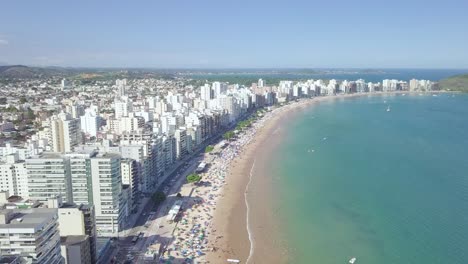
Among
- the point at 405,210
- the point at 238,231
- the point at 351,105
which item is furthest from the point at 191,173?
the point at 351,105

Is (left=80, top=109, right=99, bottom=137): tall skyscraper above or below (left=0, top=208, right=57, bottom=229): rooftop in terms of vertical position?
below

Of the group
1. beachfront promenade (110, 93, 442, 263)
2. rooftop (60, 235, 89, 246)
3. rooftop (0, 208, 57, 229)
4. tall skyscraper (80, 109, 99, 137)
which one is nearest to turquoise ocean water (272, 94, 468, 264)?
beachfront promenade (110, 93, 442, 263)

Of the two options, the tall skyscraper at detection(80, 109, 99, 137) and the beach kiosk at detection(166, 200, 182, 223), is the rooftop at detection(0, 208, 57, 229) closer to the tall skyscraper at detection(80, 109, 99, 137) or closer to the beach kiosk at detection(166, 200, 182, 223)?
the beach kiosk at detection(166, 200, 182, 223)

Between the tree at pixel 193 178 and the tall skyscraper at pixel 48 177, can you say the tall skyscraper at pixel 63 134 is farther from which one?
the tall skyscraper at pixel 48 177

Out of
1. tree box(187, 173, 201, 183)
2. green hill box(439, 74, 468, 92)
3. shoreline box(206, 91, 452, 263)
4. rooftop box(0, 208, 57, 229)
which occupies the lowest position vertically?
shoreline box(206, 91, 452, 263)

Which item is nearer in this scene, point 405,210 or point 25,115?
point 405,210

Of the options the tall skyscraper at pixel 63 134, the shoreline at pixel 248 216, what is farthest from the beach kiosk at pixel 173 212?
the tall skyscraper at pixel 63 134

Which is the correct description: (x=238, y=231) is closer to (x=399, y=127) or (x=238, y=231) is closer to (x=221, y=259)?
(x=221, y=259)
